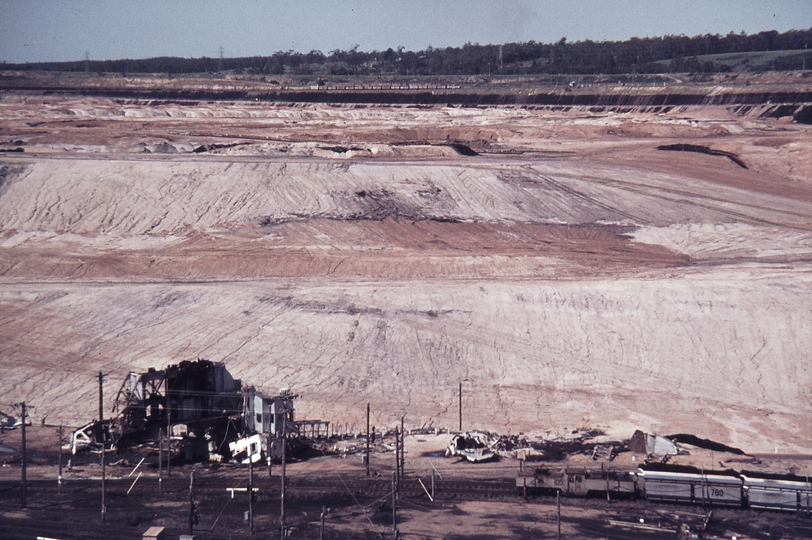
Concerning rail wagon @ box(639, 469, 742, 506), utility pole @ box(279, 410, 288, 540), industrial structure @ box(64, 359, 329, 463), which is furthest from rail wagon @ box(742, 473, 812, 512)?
industrial structure @ box(64, 359, 329, 463)

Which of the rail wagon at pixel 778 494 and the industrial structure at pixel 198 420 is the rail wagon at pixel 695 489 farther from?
the industrial structure at pixel 198 420

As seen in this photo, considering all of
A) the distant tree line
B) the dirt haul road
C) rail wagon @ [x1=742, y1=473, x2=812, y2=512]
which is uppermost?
the distant tree line

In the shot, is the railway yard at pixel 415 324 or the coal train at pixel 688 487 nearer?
the coal train at pixel 688 487

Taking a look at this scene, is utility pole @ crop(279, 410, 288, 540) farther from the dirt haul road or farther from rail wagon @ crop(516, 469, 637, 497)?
rail wagon @ crop(516, 469, 637, 497)

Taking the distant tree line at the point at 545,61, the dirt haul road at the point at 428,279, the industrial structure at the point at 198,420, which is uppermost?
the distant tree line at the point at 545,61

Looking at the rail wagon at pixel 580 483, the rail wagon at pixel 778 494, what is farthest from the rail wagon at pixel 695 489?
the rail wagon at pixel 580 483

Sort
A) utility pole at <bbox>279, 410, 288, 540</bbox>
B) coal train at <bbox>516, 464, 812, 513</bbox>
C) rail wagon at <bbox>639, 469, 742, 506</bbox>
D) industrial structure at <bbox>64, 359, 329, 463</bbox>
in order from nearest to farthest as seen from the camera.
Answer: utility pole at <bbox>279, 410, 288, 540</bbox> → coal train at <bbox>516, 464, 812, 513</bbox> → rail wagon at <bbox>639, 469, 742, 506</bbox> → industrial structure at <bbox>64, 359, 329, 463</bbox>
